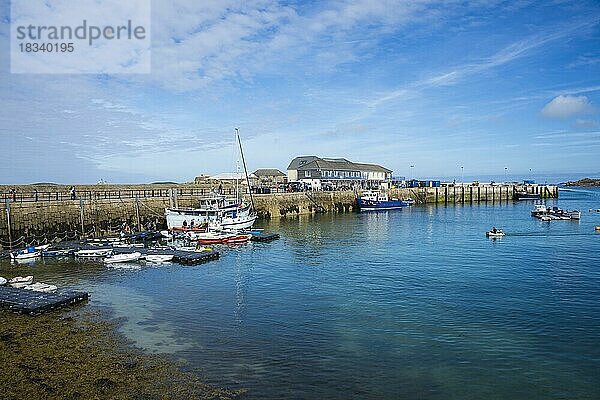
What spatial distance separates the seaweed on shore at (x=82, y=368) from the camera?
12219 millimetres

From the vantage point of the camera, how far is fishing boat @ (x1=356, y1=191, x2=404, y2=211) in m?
79.2

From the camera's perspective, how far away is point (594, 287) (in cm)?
2394

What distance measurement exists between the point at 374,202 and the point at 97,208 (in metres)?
47.1

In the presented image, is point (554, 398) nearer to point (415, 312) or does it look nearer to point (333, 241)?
point (415, 312)

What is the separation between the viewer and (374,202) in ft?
260

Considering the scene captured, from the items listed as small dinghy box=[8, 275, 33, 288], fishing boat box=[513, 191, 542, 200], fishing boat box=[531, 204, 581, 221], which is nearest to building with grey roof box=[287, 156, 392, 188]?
fishing boat box=[513, 191, 542, 200]

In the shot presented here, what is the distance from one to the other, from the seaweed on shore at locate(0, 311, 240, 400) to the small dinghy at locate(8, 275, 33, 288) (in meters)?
6.71

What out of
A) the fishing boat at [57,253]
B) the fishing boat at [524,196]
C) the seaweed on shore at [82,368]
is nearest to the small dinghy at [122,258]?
the fishing boat at [57,253]

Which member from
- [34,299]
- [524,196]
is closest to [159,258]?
[34,299]

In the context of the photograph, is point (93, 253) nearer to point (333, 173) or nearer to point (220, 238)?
point (220, 238)

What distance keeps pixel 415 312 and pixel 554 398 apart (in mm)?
7680

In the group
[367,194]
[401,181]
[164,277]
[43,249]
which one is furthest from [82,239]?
[401,181]

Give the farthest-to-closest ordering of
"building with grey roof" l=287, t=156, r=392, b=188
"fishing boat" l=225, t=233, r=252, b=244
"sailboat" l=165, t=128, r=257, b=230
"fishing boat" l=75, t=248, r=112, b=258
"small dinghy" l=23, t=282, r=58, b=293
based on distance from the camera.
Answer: "building with grey roof" l=287, t=156, r=392, b=188
"sailboat" l=165, t=128, r=257, b=230
"fishing boat" l=225, t=233, r=252, b=244
"fishing boat" l=75, t=248, r=112, b=258
"small dinghy" l=23, t=282, r=58, b=293

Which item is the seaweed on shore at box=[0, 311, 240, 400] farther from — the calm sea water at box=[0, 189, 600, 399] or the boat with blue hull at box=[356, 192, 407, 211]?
the boat with blue hull at box=[356, 192, 407, 211]
